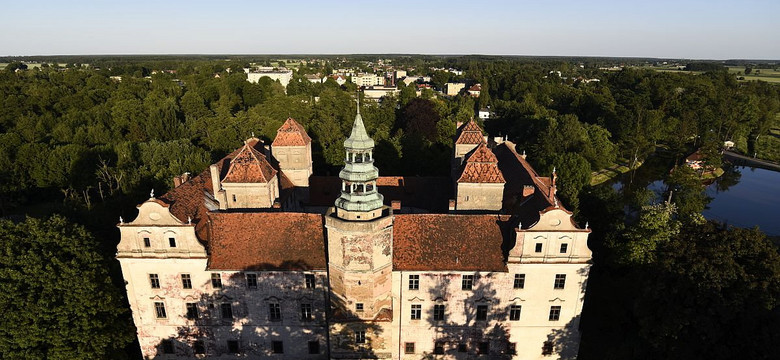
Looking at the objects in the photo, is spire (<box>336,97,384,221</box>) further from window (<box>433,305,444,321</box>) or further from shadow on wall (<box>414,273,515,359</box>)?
window (<box>433,305,444,321</box>)

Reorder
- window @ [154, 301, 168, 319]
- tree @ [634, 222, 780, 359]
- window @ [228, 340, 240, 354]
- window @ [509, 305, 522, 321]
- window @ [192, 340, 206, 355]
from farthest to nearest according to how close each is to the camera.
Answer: window @ [192, 340, 206, 355] → window @ [228, 340, 240, 354] → window @ [154, 301, 168, 319] → window @ [509, 305, 522, 321] → tree @ [634, 222, 780, 359]

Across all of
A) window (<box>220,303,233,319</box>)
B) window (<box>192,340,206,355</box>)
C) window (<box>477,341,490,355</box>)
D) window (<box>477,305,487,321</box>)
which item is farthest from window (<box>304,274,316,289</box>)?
window (<box>477,341,490,355</box>)

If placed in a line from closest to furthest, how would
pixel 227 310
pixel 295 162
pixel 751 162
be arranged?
pixel 227 310 → pixel 295 162 → pixel 751 162

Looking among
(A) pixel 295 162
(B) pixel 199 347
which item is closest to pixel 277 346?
(B) pixel 199 347

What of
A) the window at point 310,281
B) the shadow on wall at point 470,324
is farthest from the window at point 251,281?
the shadow on wall at point 470,324

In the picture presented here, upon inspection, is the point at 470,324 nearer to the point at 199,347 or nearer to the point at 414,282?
the point at 414,282

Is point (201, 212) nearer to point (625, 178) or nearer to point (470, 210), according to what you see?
point (470, 210)
